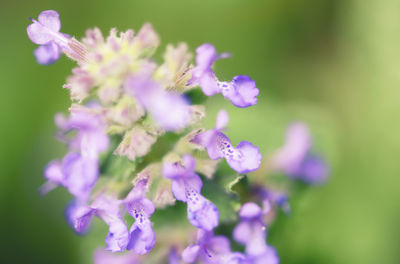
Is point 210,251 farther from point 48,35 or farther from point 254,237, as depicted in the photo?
point 48,35

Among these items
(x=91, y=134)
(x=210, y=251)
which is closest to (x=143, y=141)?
(x=91, y=134)

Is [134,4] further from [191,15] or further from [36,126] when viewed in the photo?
[36,126]

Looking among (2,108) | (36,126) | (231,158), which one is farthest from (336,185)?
(2,108)

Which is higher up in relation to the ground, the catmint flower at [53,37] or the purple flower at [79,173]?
the catmint flower at [53,37]

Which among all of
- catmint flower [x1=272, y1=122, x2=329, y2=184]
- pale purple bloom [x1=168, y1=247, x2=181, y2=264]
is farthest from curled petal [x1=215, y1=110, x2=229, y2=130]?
catmint flower [x1=272, y1=122, x2=329, y2=184]

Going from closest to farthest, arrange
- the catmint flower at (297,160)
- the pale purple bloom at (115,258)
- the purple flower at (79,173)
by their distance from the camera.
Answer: the purple flower at (79,173) < the pale purple bloom at (115,258) < the catmint flower at (297,160)

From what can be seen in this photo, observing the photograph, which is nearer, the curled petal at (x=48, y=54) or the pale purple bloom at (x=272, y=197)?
the curled petal at (x=48, y=54)

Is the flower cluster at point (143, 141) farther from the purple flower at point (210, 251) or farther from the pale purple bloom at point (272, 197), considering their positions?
the pale purple bloom at point (272, 197)

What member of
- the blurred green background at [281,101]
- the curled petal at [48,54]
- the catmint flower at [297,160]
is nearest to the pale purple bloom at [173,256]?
the catmint flower at [297,160]
